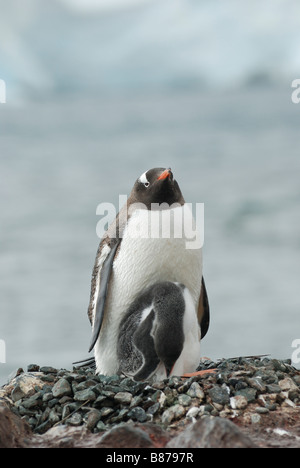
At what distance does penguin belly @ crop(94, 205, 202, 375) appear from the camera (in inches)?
202

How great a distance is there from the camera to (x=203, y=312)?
19.4 feet

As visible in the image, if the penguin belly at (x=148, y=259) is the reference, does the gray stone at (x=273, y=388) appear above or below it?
below

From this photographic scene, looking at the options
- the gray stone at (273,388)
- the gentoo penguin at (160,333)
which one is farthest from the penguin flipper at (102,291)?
the gray stone at (273,388)

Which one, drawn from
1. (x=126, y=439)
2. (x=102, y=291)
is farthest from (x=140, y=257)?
(x=126, y=439)

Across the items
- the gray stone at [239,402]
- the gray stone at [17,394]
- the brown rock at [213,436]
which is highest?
the brown rock at [213,436]

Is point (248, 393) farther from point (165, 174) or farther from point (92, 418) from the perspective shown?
point (165, 174)

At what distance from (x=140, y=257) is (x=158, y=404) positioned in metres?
1.26

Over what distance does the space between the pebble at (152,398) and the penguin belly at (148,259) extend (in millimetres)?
659

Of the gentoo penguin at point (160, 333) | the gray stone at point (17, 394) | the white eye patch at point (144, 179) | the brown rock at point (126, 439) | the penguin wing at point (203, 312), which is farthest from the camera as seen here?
the penguin wing at point (203, 312)

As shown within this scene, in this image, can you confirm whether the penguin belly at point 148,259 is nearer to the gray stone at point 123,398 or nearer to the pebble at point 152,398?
the pebble at point 152,398

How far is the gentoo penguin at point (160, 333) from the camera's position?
4977 millimetres

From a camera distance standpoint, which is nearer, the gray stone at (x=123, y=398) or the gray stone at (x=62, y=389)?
the gray stone at (x=123, y=398)

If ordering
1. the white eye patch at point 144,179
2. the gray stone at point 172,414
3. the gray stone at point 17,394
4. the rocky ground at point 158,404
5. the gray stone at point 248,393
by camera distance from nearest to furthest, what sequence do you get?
the rocky ground at point 158,404
the gray stone at point 172,414
the gray stone at point 248,393
the gray stone at point 17,394
the white eye patch at point 144,179

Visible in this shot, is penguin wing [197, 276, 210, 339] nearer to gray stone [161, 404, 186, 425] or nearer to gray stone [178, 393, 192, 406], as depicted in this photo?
gray stone [178, 393, 192, 406]
